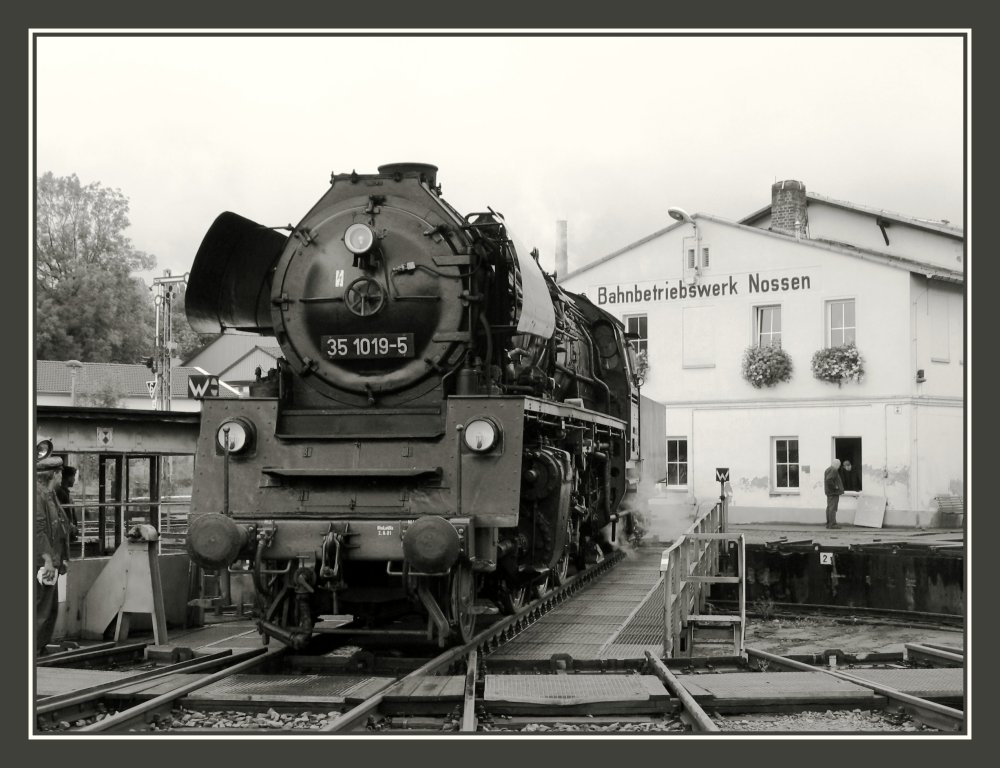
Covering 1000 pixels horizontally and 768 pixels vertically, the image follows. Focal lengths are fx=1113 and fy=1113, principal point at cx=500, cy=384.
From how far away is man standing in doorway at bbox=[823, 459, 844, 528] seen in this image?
15430mm

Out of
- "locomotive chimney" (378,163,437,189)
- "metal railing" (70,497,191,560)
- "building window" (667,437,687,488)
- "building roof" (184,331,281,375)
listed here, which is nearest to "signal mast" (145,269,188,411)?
"metal railing" (70,497,191,560)

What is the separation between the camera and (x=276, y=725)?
561 cm

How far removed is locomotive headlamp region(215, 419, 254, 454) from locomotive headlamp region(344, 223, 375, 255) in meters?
1.35

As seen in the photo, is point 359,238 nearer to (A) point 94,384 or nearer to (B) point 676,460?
(A) point 94,384

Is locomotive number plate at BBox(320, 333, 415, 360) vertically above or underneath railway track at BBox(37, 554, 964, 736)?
above

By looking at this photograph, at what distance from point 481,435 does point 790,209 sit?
11.0 m

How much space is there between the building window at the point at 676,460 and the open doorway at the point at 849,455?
2.33 metres

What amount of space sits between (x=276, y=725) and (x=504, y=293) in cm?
341

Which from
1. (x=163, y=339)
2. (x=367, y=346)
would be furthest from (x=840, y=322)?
(x=367, y=346)

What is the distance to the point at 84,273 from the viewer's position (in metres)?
7.36

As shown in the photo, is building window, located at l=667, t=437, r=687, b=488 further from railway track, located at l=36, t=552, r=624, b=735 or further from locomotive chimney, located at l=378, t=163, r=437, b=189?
locomotive chimney, located at l=378, t=163, r=437, b=189

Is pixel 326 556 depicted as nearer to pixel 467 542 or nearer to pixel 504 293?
pixel 467 542

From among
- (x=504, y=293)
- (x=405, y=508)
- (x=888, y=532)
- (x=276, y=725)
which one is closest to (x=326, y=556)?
(x=405, y=508)

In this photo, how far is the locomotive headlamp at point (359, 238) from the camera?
289 inches
